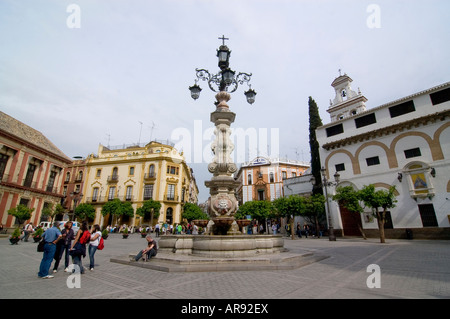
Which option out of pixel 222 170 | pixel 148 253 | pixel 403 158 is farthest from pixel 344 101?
pixel 148 253

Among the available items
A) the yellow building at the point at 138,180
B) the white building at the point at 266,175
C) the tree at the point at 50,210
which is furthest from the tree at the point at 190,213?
the tree at the point at 50,210

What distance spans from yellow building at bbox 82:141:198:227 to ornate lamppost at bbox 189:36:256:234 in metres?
28.7

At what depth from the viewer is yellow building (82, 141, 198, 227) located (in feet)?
121

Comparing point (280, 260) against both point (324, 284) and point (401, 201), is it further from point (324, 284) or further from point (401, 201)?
point (401, 201)

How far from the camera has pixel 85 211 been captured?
36.1 metres

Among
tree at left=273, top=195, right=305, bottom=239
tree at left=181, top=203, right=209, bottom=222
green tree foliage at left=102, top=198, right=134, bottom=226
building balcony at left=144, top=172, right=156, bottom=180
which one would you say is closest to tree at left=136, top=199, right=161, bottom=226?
green tree foliage at left=102, top=198, right=134, bottom=226

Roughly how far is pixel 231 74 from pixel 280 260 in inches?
297

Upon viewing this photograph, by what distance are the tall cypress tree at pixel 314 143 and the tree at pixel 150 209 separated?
22937 millimetres

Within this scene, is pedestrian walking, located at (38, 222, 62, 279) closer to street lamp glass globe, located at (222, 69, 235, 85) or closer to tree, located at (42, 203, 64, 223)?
street lamp glass globe, located at (222, 69, 235, 85)

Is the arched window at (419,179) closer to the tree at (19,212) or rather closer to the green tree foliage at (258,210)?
the green tree foliage at (258,210)

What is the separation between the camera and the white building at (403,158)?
17.9m

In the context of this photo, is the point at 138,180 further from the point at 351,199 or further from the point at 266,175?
the point at 351,199
